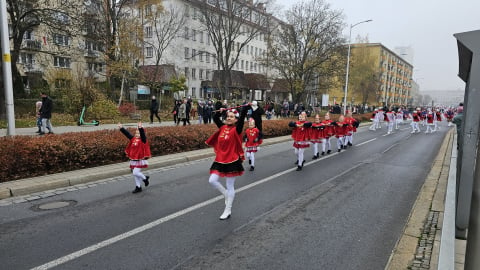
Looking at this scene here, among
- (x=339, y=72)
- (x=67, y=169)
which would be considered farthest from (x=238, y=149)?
(x=339, y=72)

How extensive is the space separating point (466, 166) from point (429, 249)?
1.27 metres

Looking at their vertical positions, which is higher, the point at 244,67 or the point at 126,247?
the point at 244,67

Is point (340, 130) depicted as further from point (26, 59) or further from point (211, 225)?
point (26, 59)

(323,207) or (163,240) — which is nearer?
(163,240)

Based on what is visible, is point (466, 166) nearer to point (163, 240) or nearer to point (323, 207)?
point (323, 207)

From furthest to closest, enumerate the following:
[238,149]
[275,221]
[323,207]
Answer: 1. [323,207]
2. [238,149]
3. [275,221]

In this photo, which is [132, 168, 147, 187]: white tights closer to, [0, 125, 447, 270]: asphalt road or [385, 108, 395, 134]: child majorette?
[0, 125, 447, 270]: asphalt road

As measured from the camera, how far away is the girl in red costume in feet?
19.3

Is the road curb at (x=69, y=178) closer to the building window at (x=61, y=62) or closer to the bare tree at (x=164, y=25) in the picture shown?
the bare tree at (x=164, y=25)

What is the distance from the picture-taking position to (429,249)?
14.9ft

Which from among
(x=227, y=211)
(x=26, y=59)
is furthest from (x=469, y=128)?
(x=26, y=59)

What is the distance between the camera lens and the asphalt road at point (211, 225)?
425 centimetres

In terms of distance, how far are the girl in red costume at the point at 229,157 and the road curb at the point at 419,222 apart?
2.76 meters

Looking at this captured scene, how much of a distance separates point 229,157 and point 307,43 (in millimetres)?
29248
